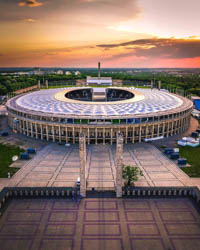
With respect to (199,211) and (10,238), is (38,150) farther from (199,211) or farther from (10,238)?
(199,211)

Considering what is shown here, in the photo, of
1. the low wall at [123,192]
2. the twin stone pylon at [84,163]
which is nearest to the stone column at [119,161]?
the twin stone pylon at [84,163]

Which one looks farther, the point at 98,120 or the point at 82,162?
the point at 98,120

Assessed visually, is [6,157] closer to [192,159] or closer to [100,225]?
[100,225]

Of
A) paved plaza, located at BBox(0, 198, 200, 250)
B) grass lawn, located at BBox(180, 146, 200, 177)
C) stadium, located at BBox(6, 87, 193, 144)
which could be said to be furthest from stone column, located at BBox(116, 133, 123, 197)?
stadium, located at BBox(6, 87, 193, 144)

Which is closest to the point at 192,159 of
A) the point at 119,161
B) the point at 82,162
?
the point at 119,161

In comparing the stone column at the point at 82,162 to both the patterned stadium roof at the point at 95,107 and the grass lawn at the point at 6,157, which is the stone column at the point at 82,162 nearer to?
the grass lawn at the point at 6,157

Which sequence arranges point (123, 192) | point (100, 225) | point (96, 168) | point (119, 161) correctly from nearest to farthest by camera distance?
point (100, 225) < point (119, 161) < point (123, 192) < point (96, 168)
